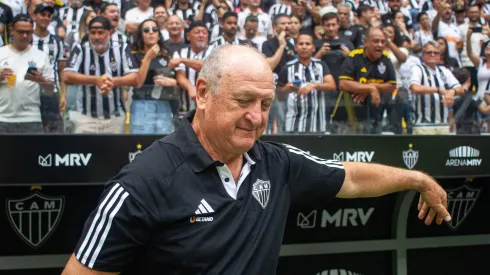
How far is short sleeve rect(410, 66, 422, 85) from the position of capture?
6894 mm

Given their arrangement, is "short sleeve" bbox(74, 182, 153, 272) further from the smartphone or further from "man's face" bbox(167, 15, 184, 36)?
the smartphone

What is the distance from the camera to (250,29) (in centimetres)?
867

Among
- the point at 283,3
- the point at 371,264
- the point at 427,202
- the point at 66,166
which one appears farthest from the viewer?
the point at 283,3

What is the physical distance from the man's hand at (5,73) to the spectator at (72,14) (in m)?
3.99

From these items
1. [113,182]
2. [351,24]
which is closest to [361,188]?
[113,182]

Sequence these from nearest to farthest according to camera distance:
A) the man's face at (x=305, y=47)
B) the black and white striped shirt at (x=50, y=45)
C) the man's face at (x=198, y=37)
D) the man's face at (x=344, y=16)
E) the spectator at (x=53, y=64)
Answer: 1. the spectator at (x=53, y=64)
2. the black and white striped shirt at (x=50, y=45)
3. the man's face at (x=305, y=47)
4. the man's face at (x=198, y=37)
5. the man's face at (x=344, y=16)

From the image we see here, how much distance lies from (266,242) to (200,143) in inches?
17.7

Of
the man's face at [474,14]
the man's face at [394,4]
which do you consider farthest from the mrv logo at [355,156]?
the man's face at [474,14]

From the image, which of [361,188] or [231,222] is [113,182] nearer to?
[231,222]

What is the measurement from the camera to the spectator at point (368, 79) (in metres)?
5.85

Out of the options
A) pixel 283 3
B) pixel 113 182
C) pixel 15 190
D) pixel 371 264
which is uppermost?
pixel 283 3

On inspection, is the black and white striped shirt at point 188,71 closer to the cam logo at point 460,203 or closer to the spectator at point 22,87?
the spectator at point 22,87

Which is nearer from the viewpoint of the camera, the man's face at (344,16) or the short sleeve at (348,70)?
the short sleeve at (348,70)

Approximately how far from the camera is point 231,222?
7.91 ft
